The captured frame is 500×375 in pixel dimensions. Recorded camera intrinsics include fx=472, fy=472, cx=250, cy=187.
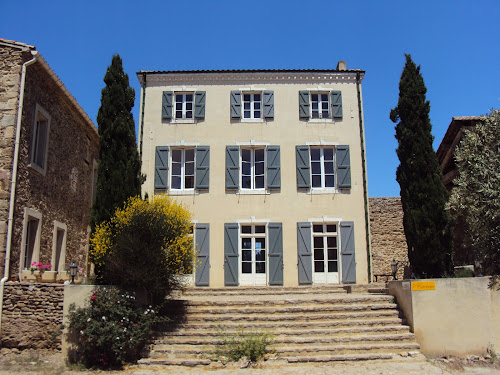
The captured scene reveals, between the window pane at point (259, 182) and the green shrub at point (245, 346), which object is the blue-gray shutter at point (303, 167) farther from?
the green shrub at point (245, 346)

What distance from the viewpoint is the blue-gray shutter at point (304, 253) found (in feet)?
47.8

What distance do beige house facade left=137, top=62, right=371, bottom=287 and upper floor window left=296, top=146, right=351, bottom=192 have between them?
0.11 ft

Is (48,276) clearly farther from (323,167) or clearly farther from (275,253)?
(323,167)

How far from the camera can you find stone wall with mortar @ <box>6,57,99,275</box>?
10.8m

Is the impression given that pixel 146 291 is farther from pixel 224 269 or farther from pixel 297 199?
pixel 297 199

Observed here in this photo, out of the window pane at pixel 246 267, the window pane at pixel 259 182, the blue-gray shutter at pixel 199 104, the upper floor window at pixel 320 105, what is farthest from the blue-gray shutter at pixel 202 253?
the upper floor window at pixel 320 105

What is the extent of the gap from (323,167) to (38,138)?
28.2 ft

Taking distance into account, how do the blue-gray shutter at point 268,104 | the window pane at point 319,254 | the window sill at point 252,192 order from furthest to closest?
the blue-gray shutter at point 268,104, the window sill at point 252,192, the window pane at point 319,254

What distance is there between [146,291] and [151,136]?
23.9 ft

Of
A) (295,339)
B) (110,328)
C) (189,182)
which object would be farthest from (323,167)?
(110,328)

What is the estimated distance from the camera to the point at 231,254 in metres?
14.6

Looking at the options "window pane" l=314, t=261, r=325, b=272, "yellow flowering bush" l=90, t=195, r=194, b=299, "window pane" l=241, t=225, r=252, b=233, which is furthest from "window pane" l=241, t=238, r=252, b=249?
"yellow flowering bush" l=90, t=195, r=194, b=299

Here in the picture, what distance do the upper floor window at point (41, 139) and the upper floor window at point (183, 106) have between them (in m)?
4.38

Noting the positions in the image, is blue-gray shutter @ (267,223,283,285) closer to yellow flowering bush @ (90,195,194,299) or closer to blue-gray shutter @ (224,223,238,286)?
blue-gray shutter @ (224,223,238,286)
